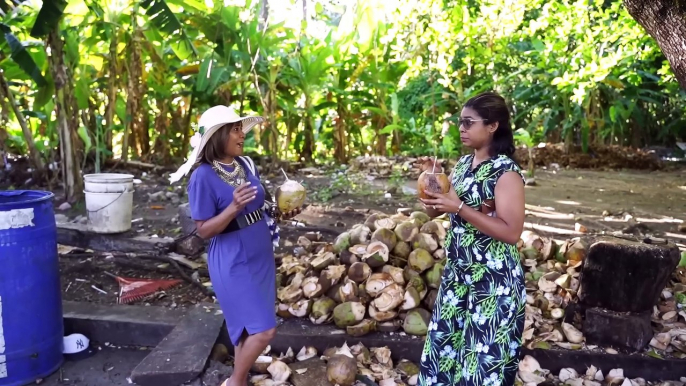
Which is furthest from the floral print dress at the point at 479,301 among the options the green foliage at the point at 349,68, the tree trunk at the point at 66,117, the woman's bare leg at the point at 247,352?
the tree trunk at the point at 66,117

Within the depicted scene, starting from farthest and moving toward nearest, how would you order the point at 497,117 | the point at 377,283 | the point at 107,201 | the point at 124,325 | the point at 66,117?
the point at 66,117, the point at 107,201, the point at 124,325, the point at 377,283, the point at 497,117

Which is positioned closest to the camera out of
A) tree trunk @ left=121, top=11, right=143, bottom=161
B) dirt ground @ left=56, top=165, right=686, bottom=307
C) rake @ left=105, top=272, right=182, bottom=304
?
rake @ left=105, top=272, right=182, bottom=304

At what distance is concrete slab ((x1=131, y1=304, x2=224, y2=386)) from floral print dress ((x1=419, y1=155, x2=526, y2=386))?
1272 mm

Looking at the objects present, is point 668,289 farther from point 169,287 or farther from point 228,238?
point 169,287

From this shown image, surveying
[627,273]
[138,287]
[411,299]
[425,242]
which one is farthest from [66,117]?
[627,273]

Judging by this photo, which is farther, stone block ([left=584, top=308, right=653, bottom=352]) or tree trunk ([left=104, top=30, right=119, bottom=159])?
tree trunk ([left=104, top=30, right=119, bottom=159])

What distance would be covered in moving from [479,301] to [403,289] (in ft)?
3.71

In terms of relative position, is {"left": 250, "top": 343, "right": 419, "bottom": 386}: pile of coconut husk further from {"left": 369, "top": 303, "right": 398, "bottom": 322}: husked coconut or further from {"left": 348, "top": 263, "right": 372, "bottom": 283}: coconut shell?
{"left": 348, "top": 263, "right": 372, "bottom": 283}: coconut shell

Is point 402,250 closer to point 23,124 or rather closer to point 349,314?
point 349,314

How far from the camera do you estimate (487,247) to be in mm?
2105

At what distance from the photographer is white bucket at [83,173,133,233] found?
466cm

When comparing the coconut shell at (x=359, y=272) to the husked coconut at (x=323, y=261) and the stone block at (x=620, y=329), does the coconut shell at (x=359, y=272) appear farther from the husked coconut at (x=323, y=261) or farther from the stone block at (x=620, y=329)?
the stone block at (x=620, y=329)

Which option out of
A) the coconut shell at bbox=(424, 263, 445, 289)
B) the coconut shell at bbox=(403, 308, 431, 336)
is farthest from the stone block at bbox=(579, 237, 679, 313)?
the coconut shell at bbox=(403, 308, 431, 336)

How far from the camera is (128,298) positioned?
12.4 ft
